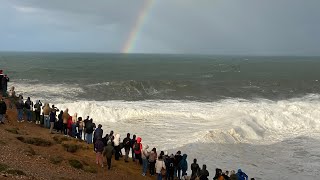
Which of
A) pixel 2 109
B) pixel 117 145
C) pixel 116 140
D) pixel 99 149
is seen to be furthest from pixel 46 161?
pixel 2 109

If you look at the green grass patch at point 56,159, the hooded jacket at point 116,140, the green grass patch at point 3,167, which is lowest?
the green grass patch at point 56,159

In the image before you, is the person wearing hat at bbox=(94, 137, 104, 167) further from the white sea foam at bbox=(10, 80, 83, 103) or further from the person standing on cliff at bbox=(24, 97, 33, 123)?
the white sea foam at bbox=(10, 80, 83, 103)

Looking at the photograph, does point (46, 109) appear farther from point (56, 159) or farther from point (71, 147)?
point (56, 159)

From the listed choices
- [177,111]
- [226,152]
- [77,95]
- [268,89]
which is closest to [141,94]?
[77,95]

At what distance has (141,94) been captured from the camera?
46.8 meters

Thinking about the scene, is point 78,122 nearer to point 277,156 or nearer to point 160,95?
point 277,156

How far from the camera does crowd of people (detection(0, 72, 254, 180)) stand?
43.4ft

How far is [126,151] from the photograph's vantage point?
14.9 m

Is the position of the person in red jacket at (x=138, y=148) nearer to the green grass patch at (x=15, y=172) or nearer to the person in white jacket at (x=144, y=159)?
the person in white jacket at (x=144, y=159)

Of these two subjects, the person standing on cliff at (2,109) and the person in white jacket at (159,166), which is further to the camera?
the person standing on cliff at (2,109)

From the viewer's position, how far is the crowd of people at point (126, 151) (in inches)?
521

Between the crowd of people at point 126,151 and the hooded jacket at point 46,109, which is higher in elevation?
the hooded jacket at point 46,109

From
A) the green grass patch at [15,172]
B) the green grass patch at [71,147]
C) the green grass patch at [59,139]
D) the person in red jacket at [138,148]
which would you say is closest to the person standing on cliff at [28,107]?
the green grass patch at [59,139]

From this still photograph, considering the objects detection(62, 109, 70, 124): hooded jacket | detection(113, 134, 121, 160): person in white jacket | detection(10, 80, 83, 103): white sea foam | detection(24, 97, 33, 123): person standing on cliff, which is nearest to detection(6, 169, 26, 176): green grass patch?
detection(113, 134, 121, 160): person in white jacket
